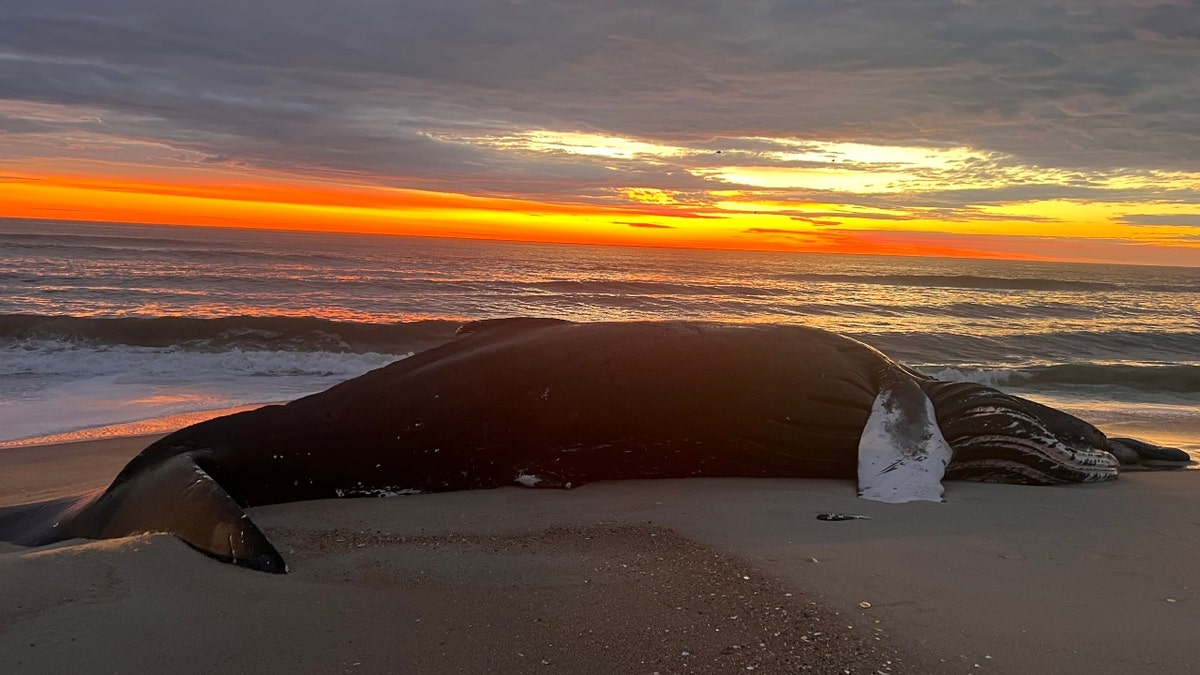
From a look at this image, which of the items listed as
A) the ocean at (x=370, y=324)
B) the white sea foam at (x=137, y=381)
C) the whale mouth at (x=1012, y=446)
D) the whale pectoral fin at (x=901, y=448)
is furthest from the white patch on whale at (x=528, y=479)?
the white sea foam at (x=137, y=381)

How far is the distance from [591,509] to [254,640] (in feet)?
8.72

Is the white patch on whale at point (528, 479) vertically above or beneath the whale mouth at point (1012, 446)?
beneath

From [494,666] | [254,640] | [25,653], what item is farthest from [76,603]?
[494,666]

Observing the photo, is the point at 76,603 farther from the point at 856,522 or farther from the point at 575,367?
the point at 856,522

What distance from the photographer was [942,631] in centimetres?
340

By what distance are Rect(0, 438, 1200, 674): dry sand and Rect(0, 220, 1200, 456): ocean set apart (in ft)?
18.0

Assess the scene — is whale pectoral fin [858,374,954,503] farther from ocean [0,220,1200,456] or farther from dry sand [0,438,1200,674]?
ocean [0,220,1200,456]

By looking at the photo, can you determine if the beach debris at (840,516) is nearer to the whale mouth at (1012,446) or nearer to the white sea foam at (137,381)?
the whale mouth at (1012,446)

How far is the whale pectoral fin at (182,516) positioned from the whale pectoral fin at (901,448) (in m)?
4.12

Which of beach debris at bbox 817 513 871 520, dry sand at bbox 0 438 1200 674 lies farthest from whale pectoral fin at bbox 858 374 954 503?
beach debris at bbox 817 513 871 520

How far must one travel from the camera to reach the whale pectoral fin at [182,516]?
159 inches

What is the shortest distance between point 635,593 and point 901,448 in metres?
3.49

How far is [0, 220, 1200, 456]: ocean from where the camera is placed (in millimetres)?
11438

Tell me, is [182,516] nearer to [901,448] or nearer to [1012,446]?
[901,448]
